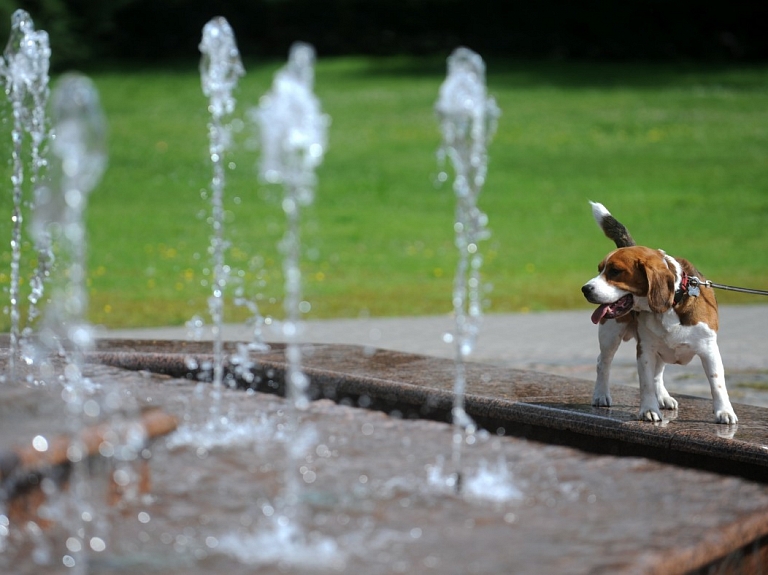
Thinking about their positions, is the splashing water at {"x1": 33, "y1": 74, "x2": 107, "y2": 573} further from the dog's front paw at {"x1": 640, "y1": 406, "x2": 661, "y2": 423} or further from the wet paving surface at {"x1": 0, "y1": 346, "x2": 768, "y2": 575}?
the dog's front paw at {"x1": 640, "y1": 406, "x2": 661, "y2": 423}

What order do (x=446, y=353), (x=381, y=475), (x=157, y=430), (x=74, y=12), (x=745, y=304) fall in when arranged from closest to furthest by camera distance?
(x=157, y=430)
(x=381, y=475)
(x=446, y=353)
(x=745, y=304)
(x=74, y=12)

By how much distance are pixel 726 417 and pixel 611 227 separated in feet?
3.27

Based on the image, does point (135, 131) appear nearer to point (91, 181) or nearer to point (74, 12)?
point (74, 12)

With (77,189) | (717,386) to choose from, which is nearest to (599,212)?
(717,386)

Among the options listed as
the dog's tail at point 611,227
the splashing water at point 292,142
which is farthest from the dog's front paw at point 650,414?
the splashing water at point 292,142

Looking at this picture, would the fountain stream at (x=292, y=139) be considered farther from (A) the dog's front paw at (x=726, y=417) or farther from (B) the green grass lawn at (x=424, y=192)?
(B) the green grass lawn at (x=424, y=192)

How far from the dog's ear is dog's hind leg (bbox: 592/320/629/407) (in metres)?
0.38

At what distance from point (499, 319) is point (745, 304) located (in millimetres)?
2952

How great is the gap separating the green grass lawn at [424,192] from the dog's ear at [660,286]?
20.8ft

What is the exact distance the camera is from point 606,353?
206 inches

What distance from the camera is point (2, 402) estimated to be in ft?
12.5

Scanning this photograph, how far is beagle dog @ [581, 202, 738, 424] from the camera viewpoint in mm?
4832

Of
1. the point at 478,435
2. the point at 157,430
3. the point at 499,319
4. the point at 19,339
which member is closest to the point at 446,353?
the point at 499,319

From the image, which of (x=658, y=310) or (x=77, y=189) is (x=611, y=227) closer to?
(x=658, y=310)
